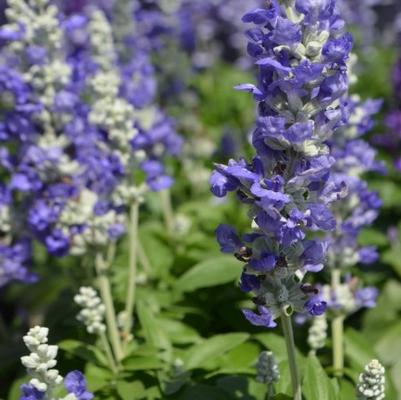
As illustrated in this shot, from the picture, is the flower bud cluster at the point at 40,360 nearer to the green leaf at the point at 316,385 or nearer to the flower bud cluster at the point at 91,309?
the flower bud cluster at the point at 91,309

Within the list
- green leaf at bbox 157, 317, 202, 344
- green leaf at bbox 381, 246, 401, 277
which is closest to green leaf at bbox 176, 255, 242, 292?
green leaf at bbox 157, 317, 202, 344

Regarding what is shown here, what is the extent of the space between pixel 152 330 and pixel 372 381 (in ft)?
4.80

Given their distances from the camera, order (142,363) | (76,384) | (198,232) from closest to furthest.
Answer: (76,384)
(142,363)
(198,232)

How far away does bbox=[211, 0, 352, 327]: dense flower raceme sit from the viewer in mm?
2508

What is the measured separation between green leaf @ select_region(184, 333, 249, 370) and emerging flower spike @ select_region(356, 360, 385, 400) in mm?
950

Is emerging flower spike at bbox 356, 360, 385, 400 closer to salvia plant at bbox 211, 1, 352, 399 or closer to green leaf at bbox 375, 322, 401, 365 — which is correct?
salvia plant at bbox 211, 1, 352, 399

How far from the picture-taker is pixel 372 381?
108 inches

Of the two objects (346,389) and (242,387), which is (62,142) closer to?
(242,387)

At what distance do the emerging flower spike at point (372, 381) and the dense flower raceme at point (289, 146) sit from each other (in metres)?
0.27

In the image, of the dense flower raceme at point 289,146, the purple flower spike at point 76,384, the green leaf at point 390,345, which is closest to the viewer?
the dense flower raceme at point 289,146

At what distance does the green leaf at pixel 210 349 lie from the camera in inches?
144

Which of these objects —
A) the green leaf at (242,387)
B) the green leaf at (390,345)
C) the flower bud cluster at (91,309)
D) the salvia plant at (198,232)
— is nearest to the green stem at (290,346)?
the salvia plant at (198,232)

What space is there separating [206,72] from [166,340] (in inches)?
266

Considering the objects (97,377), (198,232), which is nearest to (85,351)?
(97,377)
